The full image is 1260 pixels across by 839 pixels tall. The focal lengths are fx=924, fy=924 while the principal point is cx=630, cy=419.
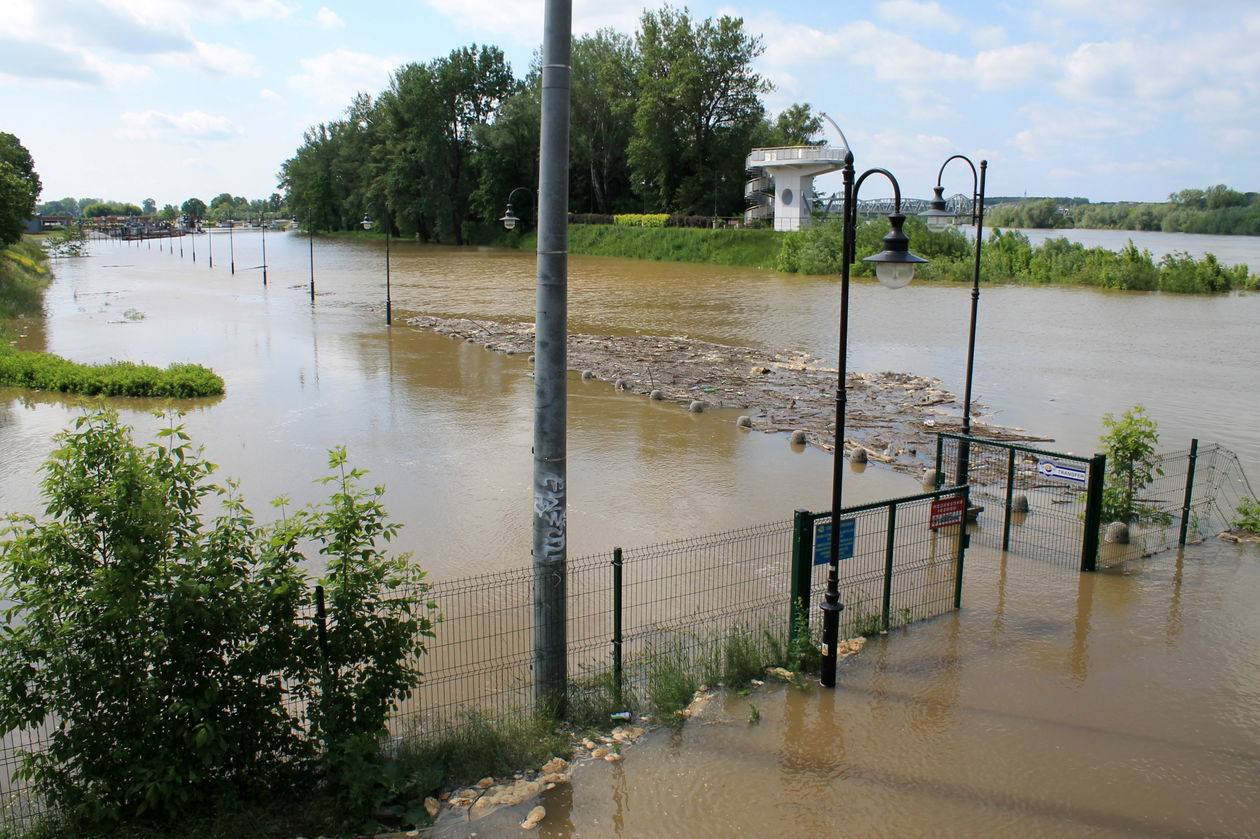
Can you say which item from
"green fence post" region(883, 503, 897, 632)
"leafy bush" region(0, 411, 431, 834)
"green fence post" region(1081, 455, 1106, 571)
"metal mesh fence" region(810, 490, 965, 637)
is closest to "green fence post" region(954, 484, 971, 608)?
"metal mesh fence" region(810, 490, 965, 637)

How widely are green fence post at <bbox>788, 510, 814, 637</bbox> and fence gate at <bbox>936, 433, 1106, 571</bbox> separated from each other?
4051 millimetres

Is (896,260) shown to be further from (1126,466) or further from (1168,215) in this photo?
(1168,215)

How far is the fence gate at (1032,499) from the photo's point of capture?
11711mm

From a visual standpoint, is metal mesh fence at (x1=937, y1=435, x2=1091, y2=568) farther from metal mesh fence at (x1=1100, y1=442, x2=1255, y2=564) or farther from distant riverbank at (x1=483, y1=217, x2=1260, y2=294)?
distant riverbank at (x1=483, y1=217, x2=1260, y2=294)

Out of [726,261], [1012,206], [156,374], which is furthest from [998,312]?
[1012,206]

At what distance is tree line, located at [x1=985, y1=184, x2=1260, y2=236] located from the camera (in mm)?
114250

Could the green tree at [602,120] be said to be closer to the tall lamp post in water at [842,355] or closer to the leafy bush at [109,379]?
the leafy bush at [109,379]

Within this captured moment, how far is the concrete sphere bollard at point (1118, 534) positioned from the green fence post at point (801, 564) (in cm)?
598

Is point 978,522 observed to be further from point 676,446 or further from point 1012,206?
point 1012,206

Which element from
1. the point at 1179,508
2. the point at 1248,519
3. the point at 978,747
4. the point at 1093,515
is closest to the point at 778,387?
the point at 1179,508

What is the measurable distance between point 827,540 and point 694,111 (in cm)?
7759

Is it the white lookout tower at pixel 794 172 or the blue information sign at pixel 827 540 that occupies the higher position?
the white lookout tower at pixel 794 172

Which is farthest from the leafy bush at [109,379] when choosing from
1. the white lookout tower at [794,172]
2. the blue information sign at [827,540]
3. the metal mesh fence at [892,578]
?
the white lookout tower at [794,172]

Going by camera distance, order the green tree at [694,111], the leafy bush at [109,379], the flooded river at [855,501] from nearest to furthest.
A: the flooded river at [855,501] < the leafy bush at [109,379] < the green tree at [694,111]
